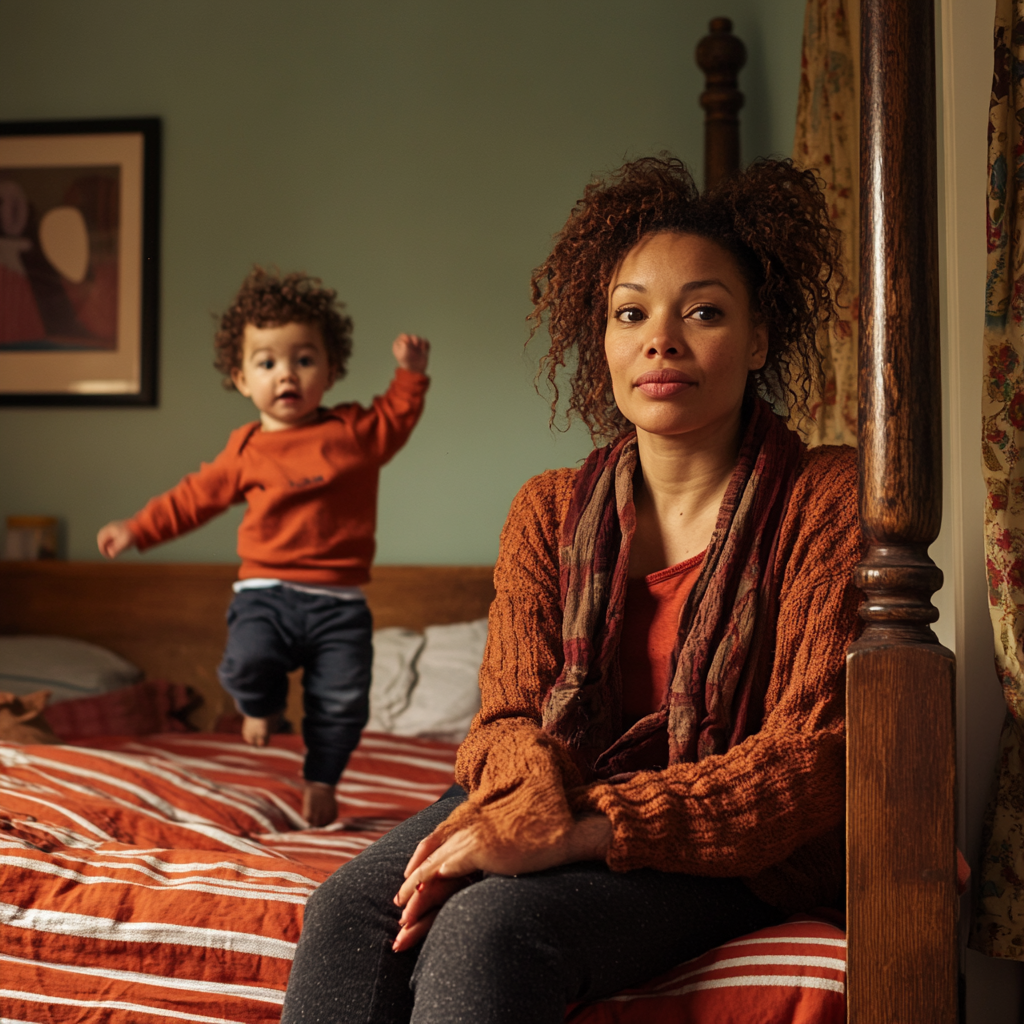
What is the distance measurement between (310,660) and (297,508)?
0.30m

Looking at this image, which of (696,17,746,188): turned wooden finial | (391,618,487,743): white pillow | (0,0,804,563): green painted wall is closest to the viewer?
(391,618,487,743): white pillow

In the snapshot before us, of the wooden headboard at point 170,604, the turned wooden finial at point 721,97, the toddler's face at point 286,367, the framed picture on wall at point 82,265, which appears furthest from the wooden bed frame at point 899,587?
the framed picture on wall at point 82,265

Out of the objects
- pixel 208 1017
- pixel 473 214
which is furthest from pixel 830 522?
pixel 473 214

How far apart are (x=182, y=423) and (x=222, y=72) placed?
3.53 feet

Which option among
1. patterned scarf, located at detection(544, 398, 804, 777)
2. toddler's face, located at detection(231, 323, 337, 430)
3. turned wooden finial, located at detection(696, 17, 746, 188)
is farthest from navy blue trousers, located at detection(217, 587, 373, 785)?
turned wooden finial, located at detection(696, 17, 746, 188)

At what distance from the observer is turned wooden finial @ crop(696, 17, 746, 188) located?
2770mm

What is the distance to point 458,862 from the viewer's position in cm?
96

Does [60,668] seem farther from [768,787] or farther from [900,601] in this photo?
[900,601]

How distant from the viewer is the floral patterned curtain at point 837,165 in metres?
1.81

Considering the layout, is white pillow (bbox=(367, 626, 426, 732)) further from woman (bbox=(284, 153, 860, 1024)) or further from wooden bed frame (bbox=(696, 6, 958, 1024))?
wooden bed frame (bbox=(696, 6, 958, 1024))

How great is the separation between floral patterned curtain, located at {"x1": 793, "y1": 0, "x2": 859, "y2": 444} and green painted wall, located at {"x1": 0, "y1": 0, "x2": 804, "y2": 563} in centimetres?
105

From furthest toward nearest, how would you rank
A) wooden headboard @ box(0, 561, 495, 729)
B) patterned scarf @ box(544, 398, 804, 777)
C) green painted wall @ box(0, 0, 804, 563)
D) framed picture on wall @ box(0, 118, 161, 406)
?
framed picture on wall @ box(0, 118, 161, 406)
green painted wall @ box(0, 0, 804, 563)
wooden headboard @ box(0, 561, 495, 729)
patterned scarf @ box(544, 398, 804, 777)

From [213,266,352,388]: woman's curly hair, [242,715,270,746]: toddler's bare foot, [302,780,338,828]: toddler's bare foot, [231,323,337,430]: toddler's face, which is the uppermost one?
[213,266,352,388]: woman's curly hair

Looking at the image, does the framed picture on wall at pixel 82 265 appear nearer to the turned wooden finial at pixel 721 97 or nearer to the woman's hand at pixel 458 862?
the turned wooden finial at pixel 721 97
